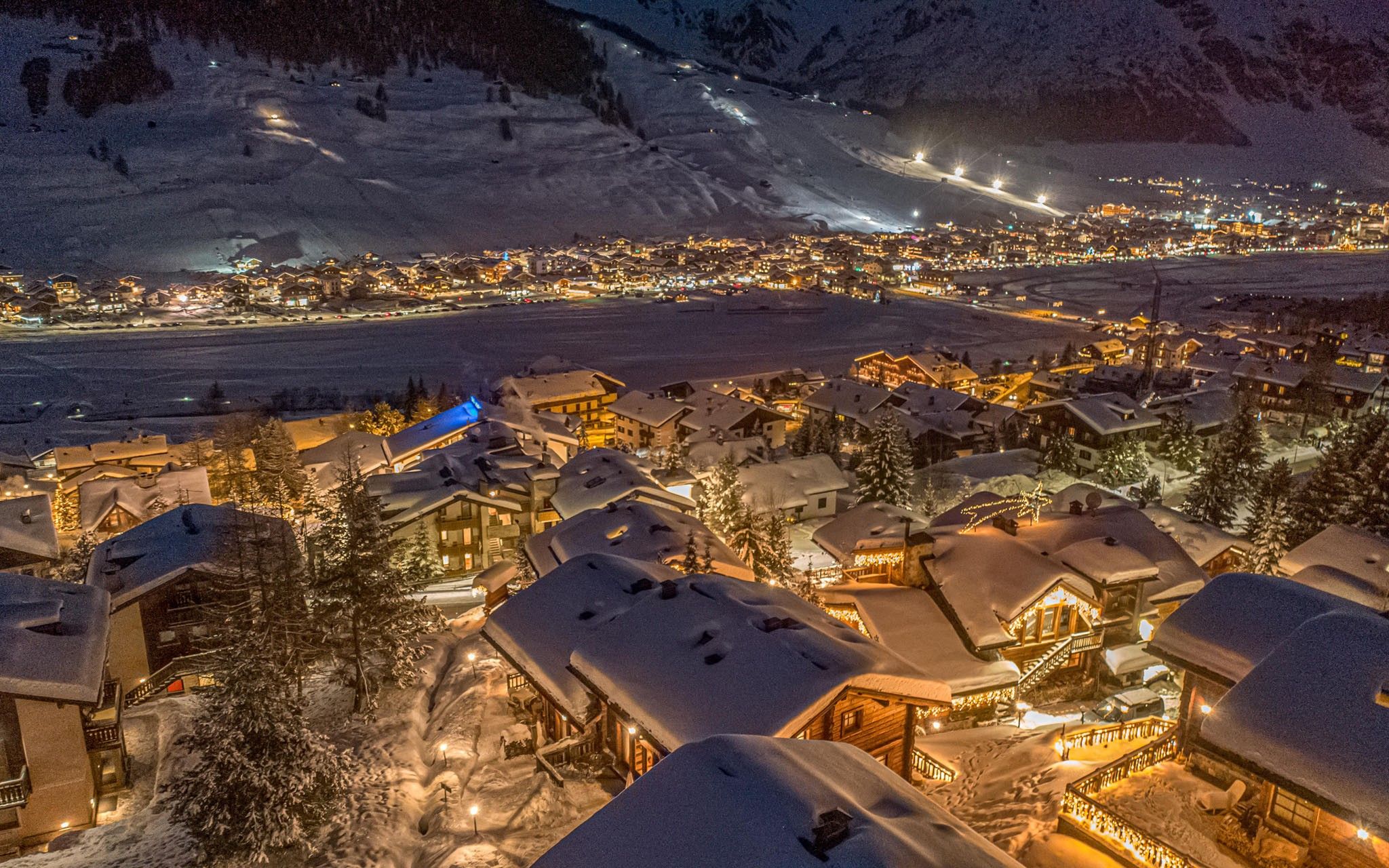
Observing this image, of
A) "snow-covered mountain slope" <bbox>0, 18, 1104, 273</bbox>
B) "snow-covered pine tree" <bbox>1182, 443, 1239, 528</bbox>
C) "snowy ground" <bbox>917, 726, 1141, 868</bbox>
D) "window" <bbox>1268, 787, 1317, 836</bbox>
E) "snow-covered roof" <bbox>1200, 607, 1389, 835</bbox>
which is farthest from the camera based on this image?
"snow-covered mountain slope" <bbox>0, 18, 1104, 273</bbox>

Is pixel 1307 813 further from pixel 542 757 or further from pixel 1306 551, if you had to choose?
pixel 1306 551

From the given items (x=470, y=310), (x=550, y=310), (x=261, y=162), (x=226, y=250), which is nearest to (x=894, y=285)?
(x=550, y=310)

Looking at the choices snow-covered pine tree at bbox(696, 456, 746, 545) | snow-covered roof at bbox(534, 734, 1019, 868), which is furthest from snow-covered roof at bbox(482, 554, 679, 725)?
snow-covered pine tree at bbox(696, 456, 746, 545)

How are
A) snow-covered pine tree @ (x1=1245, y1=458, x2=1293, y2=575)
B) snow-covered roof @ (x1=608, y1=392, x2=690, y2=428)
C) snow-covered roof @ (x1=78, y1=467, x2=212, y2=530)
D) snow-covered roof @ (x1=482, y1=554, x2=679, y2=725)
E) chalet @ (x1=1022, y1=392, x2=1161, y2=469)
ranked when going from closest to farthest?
snow-covered roof @ (x1=482, y1=554, x2=679, y2=725)
snow-covered pine tree @ (x1=1245, y1=458, x2=1293, y2=575)
snow-covered roof @ (x1=78, y1=467, x2=212, y2=530)
chalet @ (x1=1022, y1=392, x2=1161, y2=469)
snow-covered roof @ (x1=608, y1=392, x2=690, y2=428)

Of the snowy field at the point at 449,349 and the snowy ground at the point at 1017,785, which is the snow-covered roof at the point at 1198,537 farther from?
the snowy field at the point at 449,349

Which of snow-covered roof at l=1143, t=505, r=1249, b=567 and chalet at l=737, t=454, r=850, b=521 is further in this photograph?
chalet at l=737, t=454, r=850, b=521

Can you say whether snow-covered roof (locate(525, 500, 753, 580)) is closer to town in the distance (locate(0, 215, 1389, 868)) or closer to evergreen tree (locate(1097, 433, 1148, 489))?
town in the distance (locate(0, 215, 1389, 868))
